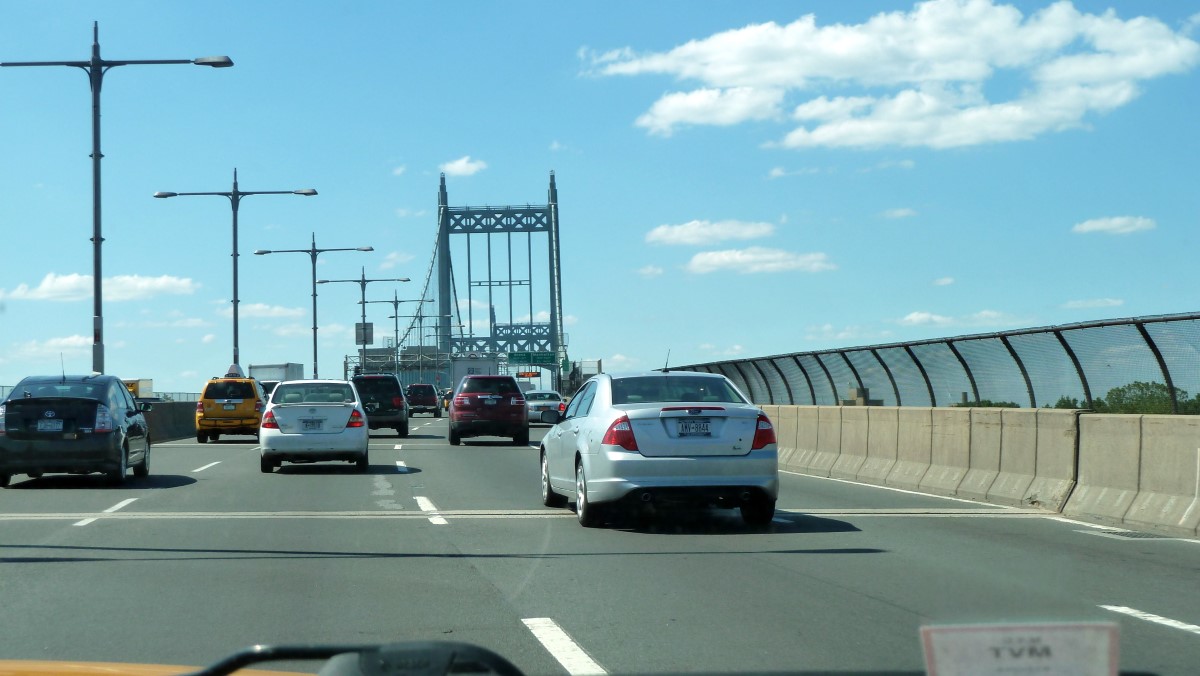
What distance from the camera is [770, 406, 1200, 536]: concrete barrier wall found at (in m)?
12.5

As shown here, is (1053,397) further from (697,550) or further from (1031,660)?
(1031,660)

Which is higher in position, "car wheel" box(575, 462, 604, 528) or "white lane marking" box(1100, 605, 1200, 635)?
"car wheel" box(575, 462, 604, 528)

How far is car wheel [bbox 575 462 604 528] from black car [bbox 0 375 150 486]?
8478 mm

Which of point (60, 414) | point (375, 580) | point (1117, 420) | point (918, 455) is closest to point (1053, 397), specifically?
point (918, 455)

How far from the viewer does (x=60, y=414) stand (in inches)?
750

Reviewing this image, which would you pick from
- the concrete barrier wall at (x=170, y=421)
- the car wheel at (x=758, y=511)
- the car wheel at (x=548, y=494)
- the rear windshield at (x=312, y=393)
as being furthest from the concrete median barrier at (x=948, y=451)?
the concrete barrier wall at (x=170, y=421)

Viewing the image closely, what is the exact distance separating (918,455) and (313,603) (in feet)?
37.2

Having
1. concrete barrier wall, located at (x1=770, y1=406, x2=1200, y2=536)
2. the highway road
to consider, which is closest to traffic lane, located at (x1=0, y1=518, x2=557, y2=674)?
the highway road

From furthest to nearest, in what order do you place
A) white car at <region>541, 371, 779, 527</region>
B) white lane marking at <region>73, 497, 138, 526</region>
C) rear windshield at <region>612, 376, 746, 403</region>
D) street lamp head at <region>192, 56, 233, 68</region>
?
street lamp head at <region>192, 56, 233, 68</region>, white lane marking at <region>73, 497, 138, 526</region>, rear windshield at <region>612, 376, 746, 403</region>, white car at <region>541, 371, 779, 527</region>

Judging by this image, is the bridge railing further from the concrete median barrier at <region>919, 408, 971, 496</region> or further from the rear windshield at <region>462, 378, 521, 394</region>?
the rear windshield at <region>462, 378, 521, 394</region>

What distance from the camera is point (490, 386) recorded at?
34.0 meters

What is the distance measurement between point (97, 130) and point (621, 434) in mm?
17458

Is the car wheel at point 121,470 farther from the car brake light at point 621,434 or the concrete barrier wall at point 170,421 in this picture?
the concrete barrier wall at point 170,421

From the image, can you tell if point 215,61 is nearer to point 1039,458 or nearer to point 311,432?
point 311,432
